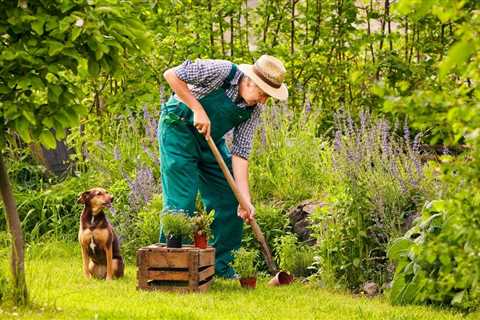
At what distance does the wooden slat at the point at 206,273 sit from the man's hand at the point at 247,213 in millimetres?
401

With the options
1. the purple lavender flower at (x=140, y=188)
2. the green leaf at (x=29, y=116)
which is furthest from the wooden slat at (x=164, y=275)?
the green leaf at (x=29, y=116)

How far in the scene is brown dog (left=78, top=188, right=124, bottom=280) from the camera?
719cm

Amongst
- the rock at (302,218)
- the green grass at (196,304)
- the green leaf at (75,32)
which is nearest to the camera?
the green leaf at (75,32)

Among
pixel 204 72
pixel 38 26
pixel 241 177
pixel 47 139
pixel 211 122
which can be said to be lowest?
pixel 241 177

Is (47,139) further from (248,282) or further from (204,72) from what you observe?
(248,282)

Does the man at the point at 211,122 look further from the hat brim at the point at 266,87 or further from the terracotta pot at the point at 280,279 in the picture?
the terracotta pot at the point at 280,279

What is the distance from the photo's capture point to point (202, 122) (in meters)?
6.74

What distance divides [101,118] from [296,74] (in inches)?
77.6

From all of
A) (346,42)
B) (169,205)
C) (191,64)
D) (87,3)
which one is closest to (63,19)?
(87,3)

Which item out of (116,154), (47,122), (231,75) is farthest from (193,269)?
(116,154)

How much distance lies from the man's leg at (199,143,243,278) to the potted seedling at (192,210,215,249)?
466 mm

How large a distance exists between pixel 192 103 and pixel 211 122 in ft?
1.16

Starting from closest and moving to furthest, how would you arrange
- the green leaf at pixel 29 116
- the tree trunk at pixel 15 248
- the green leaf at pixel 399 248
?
the green leaf at pixel 29 116
the tree trunk at pixel 15 248
the green leaf at pixel 399 248

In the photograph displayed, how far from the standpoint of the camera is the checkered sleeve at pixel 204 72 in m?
6.88
